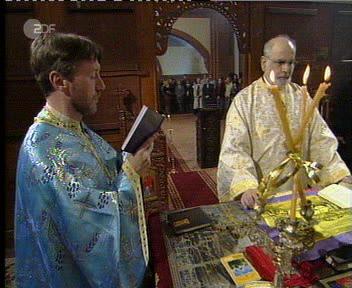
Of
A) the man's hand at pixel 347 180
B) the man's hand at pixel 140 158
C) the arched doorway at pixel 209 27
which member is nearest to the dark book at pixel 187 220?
the man's hand at pixel 140 158

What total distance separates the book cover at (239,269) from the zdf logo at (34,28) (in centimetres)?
77

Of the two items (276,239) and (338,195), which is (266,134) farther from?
(276,239)

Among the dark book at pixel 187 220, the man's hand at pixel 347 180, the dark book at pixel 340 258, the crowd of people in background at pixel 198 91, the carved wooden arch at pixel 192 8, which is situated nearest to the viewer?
the dark book at pixel 340 258

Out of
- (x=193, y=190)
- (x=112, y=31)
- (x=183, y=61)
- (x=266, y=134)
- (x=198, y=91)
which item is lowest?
(x=193, y=190)

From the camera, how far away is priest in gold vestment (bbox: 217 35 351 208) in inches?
34.5

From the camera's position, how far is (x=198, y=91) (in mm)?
1133

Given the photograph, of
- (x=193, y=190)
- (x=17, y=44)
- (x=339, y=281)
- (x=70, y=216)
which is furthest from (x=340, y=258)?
(x=193, y=190)

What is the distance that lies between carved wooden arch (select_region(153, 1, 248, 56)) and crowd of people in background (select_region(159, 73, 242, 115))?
0.12 meters

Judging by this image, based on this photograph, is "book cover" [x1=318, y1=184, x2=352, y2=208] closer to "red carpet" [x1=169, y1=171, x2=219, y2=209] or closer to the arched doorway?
the arched doorway

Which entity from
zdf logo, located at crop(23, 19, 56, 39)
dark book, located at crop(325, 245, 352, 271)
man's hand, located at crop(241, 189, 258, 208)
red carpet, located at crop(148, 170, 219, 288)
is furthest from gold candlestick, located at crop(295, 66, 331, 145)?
red carpet, located at crop(148, 170, 219, 288)

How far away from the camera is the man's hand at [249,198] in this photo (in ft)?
2.24

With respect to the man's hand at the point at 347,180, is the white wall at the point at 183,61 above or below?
above

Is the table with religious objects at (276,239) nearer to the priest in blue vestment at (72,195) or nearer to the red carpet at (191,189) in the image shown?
the priest in blue vestment at (72,195)

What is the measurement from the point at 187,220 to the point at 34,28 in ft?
2.32
